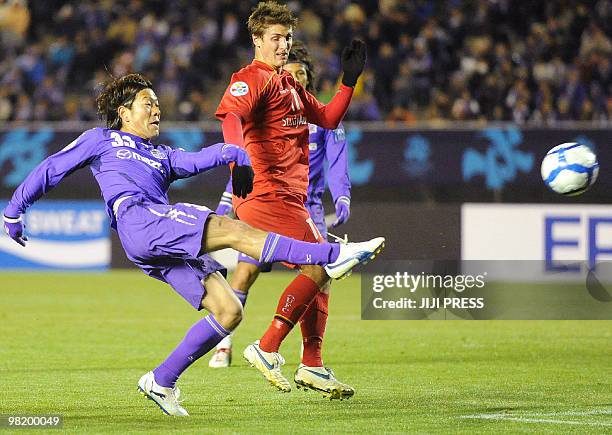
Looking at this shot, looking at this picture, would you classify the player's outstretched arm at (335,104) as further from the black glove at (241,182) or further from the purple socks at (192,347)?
the purple socks at (192,347)

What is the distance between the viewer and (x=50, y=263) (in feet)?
59.6

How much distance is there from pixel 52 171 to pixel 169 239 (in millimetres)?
885

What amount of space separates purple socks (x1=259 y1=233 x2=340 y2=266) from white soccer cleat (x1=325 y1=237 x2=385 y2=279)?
0.03m

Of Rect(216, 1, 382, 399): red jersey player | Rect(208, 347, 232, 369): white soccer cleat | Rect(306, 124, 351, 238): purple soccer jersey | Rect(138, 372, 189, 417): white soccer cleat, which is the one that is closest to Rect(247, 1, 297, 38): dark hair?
Rect(216, 1, 382, 399): red jersey player

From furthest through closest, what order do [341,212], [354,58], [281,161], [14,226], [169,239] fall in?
[341,212] → [281,161] → [354,58] → [14,226] → [169,239]

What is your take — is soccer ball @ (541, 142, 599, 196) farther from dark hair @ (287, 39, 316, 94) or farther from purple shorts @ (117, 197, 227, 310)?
purple shorts @ (117, 197, 227, 310)

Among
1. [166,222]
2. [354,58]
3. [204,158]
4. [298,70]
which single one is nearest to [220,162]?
[204,158]

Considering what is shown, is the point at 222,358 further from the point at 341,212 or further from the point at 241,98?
the point at 241,98

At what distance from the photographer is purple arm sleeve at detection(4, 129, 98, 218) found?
655cm

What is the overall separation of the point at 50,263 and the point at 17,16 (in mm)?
5474

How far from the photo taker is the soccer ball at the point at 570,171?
8.22 metres

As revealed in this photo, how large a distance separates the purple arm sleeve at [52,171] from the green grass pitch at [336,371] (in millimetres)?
1169

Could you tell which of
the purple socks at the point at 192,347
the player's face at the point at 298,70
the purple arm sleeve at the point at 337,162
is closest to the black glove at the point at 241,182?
the purple socks at the point at 192,347

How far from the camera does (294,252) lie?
602 cm
